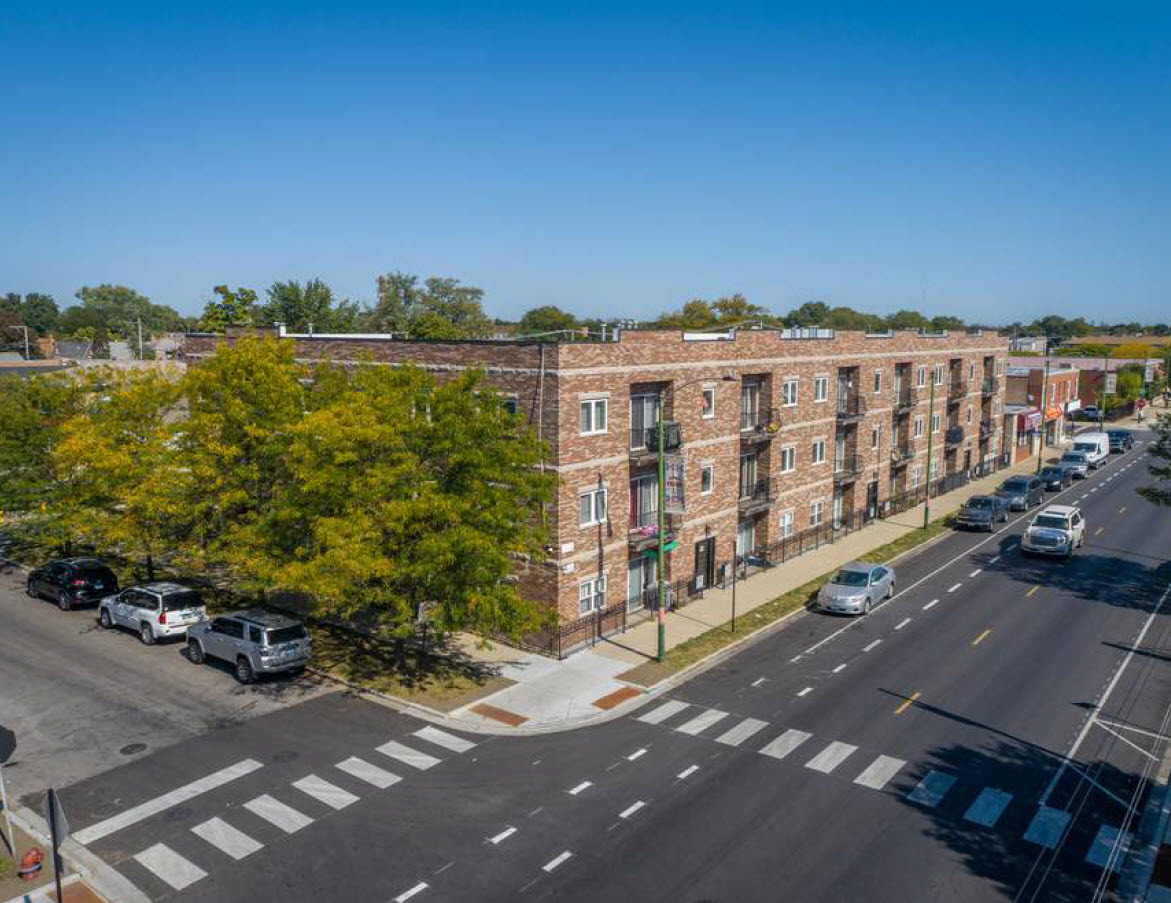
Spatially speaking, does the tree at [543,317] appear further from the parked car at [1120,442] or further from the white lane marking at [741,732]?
the white lane marking at [741,732]

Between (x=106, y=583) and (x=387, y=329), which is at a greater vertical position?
(x=387, y=329)

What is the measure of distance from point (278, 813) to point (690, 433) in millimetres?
20494

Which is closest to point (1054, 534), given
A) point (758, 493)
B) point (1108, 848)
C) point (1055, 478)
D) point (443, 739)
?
point (758, 493)

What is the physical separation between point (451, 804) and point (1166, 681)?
21361 millimetres

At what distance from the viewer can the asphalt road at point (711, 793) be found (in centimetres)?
1596

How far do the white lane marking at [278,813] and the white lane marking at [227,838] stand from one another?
0.63 m

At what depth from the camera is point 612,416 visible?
1177 inches

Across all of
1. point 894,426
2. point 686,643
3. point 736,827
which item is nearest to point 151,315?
point 894,426

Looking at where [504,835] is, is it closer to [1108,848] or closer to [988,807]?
[988,807]

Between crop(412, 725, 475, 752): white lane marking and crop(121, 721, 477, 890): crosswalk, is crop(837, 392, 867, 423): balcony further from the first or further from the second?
crop(121, 721, 477, 890): crosswalk

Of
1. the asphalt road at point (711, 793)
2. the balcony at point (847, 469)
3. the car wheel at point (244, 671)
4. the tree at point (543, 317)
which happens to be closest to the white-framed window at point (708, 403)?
the asphalt road at point (711, 793)

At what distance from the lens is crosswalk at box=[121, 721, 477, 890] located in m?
16.5

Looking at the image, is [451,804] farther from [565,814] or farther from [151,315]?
[151,315]

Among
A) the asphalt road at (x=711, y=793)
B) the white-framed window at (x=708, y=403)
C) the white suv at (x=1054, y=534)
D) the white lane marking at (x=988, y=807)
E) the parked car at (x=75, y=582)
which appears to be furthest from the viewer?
the white suv at (x=1054, y=534)
